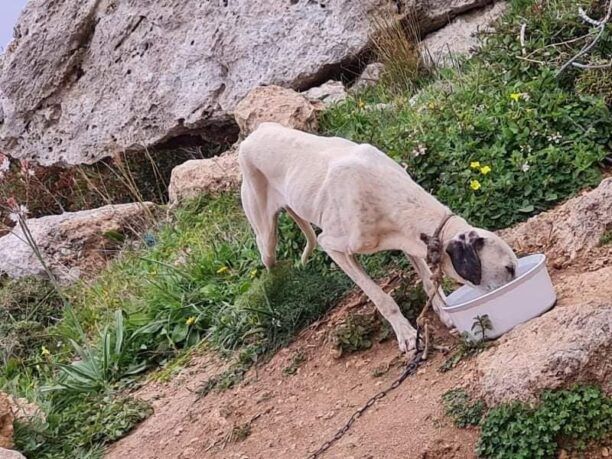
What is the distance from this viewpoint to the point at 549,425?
332 centimetres

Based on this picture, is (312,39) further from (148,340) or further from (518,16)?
(148,340)

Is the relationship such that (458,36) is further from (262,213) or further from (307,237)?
(262,213)

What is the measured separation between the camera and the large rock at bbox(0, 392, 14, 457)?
5.10m

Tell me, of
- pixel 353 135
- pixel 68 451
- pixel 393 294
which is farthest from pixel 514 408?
pixel 353 135

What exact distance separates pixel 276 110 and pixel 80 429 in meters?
3.79

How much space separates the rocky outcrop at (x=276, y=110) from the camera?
316 inches

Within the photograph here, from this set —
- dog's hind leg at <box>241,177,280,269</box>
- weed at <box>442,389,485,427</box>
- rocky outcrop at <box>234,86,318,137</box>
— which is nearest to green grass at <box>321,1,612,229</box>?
rocky outcrop at <box>234,86,318,137</box>

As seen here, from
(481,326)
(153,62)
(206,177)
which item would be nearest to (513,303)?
(481,326)

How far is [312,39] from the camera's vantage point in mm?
9344

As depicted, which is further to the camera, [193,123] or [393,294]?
[193,123]

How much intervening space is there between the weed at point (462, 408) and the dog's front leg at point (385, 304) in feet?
2.22

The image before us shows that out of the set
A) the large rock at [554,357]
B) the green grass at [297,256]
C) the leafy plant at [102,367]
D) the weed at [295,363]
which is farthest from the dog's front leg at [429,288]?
the leafy plant at [102,367]

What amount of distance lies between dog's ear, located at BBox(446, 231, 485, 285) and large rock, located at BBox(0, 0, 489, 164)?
5.38 meters

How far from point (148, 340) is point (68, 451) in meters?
1.34
